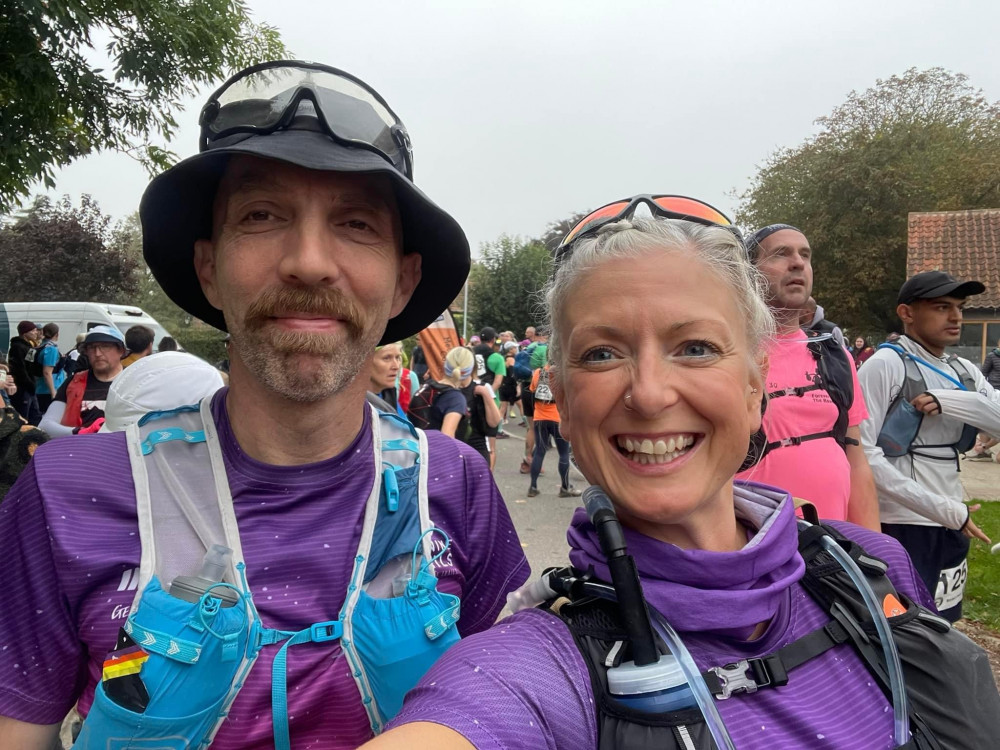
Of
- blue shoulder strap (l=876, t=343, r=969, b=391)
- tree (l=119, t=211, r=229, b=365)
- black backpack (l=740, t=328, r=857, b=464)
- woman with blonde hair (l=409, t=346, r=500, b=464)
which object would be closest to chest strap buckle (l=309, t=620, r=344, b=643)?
black backpack (l=740, t=328, r=857, b=464)

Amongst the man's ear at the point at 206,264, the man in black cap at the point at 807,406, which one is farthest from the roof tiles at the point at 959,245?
→ the man's ear at the point at 206,264

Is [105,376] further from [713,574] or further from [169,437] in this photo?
[713,574]

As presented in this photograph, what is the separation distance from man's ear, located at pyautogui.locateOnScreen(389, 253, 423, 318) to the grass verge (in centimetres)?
478

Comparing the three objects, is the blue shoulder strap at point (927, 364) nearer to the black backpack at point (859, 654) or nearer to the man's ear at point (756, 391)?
the man's ear at point (756, 391)

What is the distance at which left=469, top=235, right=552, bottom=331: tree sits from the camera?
36.9 meters

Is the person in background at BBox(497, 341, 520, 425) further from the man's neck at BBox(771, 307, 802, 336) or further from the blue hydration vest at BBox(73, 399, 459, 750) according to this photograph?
the blue hydration vest at BBox(73, 399, 459, 750)

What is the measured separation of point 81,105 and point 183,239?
18.6ft

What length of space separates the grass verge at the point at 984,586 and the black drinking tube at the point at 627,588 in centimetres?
475

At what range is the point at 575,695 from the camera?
101 cm

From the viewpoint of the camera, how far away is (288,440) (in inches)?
56.4

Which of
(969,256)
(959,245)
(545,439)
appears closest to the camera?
(545,439)

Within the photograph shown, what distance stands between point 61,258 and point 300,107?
29.9 meters

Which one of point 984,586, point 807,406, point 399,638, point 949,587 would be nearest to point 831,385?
point 807,406

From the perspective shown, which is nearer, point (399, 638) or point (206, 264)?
point (399, 638)
